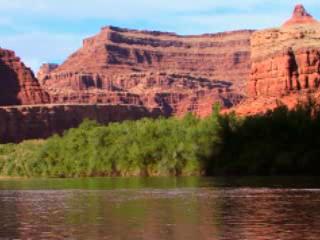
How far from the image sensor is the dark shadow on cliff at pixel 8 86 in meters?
181

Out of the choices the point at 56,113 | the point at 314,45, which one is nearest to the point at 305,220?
the point at 314,45

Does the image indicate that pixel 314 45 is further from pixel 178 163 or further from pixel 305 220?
pixel 305 220

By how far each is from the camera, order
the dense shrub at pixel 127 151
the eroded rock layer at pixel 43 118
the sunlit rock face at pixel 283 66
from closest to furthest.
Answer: the dense shrub at pixel 127 151, the sunlit rock face at pixel 283 66, the eroded rock layer at pixel 43 118

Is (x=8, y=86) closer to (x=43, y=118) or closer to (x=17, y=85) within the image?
(x=17, y=85)

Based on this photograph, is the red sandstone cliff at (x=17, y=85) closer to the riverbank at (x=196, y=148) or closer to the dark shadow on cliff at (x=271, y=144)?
the riverbank at (x=196, y=148)

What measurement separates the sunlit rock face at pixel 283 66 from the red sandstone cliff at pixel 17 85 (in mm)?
65895

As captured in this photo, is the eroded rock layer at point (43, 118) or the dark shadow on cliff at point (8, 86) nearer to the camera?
the eroded rock layer at point (43, 118)

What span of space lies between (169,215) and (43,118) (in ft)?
437

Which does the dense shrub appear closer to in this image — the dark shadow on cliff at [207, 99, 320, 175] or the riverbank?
the riverbank

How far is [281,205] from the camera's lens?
35.3 meters

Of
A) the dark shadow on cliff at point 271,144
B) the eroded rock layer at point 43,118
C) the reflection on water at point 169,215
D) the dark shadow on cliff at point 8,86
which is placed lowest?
the reflection on water at point 169,215

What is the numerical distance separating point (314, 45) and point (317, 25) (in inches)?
463

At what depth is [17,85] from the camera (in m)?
186

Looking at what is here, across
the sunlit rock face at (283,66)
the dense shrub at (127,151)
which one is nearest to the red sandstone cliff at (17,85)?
the sunlit rock face at (283,66)
